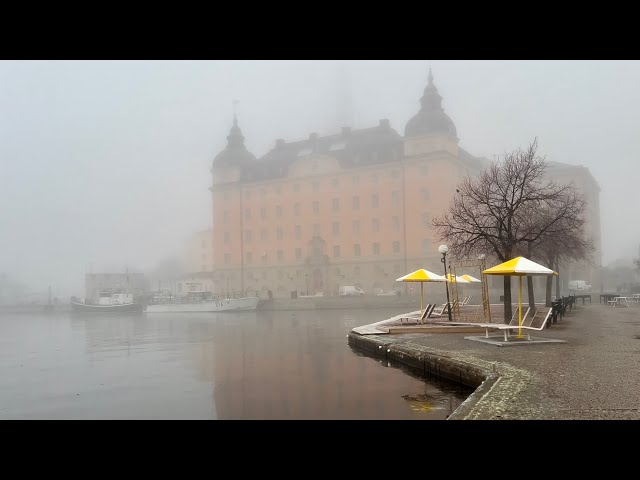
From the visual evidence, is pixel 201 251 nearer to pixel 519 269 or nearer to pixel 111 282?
pixel 111 282

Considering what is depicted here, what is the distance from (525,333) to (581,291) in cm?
5215

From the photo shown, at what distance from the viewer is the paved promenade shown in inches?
262

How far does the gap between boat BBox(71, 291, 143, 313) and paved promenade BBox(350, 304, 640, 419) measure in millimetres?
72153

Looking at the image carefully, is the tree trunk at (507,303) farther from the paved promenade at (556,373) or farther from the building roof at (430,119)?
the building roof at (430,119)

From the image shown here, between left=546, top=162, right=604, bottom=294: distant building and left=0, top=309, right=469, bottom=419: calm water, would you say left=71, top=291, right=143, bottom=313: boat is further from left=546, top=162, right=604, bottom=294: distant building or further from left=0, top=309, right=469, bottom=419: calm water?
left=0, top=309, right=469, bottom=419: calm water

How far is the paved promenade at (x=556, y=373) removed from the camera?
6.65m

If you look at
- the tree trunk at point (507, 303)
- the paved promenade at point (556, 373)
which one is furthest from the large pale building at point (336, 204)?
the paved promenade at point (556, 373)

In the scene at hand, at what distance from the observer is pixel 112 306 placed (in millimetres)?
83750

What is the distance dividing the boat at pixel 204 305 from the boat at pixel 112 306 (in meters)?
6.91

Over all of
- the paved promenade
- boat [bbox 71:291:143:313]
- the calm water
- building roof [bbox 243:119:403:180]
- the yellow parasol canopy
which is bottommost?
boat [bbox 71:291:143:313]

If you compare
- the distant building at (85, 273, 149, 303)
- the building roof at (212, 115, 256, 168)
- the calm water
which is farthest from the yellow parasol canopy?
the distant building at (85, 273, 149, 303)

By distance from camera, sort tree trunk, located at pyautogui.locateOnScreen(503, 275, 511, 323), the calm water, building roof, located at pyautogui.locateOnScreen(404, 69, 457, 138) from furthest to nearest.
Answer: building roof, located at pyautogui.locateOnScreen(404, 69, 457, 138) < tree trunk, located at pyautogui.locateOnScreen(503, 275, 511, 323) < the calm water

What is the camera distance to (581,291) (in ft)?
210
